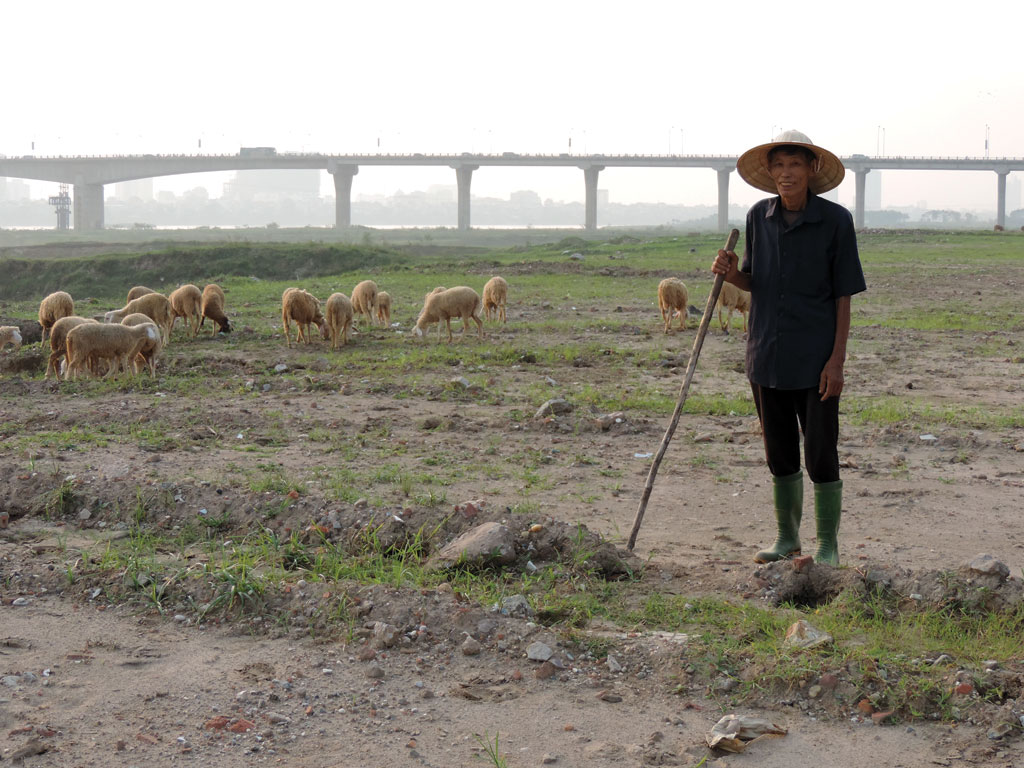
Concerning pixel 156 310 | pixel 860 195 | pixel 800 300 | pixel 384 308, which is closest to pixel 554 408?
pixel 800 300

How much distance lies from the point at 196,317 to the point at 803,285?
1369 centimetres

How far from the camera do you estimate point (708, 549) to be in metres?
6.15

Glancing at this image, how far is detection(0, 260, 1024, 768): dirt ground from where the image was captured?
393 cm

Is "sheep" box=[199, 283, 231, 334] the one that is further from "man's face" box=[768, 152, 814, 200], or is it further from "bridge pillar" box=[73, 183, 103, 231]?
"bridge pillar" box=[73, 183, 103, 231]

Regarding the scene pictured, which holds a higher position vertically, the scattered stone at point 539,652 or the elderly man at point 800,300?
the elderly man at point 800,300

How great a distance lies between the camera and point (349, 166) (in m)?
90.6

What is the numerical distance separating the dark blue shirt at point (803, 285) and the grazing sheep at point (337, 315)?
34.4 ft

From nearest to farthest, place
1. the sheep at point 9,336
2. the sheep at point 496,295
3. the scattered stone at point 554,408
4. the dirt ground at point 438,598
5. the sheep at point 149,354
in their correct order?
the dirt ground at point 438,598, the scattered stone at point 554,408, the sheep at point 149,354, the sheep at point 9,336, the sheep at point 496,295

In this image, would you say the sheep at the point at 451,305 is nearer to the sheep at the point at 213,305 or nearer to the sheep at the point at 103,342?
the sheep at the point at 213,305

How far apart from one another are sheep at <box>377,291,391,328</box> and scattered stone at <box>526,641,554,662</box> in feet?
45.0

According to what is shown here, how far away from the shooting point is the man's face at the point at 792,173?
529cm

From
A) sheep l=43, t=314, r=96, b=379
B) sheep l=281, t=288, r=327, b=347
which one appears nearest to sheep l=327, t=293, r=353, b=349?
sheep l=281, t=288, r=327, b=347

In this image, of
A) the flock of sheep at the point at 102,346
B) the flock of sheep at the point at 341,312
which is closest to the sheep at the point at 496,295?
the flock of sheep at the point at 341,312

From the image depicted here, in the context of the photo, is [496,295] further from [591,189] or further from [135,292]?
[591,189]
